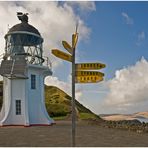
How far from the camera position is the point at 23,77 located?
23938 millimetres

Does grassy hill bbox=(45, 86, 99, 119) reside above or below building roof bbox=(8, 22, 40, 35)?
below

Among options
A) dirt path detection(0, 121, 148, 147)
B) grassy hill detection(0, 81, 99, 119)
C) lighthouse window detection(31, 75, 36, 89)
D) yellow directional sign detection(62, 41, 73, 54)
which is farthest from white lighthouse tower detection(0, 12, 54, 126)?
yellow directional sign detection(62, 41, 73, 54)

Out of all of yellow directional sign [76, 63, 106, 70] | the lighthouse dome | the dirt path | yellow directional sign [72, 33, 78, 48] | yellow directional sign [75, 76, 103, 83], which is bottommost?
the dirt path

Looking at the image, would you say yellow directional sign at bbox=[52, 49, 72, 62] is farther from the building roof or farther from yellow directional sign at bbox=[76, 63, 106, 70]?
the building roof

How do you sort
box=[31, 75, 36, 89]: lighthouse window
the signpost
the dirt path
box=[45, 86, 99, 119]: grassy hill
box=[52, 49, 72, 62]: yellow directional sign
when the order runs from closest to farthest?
box=[52, 49, 72, 62]: yellow directional sign
the signpost
the dirt path
box=[31, 75, 36, 89]: lighthouse window
box=[45, 86, 99, 119]: grassy hill

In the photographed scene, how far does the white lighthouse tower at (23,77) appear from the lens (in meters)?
23.9

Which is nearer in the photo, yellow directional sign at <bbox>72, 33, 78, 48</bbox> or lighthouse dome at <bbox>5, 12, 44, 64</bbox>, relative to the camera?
yellow directional sign at <bbox>72, 33, 78, 48</bbox>

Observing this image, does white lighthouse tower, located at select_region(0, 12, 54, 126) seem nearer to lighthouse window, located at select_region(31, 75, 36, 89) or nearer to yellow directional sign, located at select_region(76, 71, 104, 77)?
lighthouse window, located at select_region(31, 75, 36, 89)

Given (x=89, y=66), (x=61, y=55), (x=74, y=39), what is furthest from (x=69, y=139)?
(x=74, y=39)

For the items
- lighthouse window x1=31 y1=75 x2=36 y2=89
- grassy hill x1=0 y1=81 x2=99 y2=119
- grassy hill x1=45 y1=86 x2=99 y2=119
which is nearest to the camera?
lighthouse window x1=31 y1=75 x2=36 y2=89

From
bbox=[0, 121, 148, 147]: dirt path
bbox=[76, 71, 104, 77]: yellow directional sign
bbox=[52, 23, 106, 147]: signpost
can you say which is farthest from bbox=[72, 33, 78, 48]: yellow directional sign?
bbox=[0, 121, 148, 147]: dirt path

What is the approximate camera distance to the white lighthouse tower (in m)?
23.9

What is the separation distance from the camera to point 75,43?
705 centimetres

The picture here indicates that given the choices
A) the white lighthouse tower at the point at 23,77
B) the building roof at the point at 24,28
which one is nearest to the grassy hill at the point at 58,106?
the white lighthouse tower at the point at 23,77
